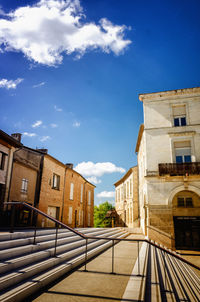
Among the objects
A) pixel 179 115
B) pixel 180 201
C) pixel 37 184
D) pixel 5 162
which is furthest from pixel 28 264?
pixel 179 115

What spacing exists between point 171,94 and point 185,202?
29.9 ft

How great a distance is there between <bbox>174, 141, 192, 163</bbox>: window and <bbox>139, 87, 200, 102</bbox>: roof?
166 inches

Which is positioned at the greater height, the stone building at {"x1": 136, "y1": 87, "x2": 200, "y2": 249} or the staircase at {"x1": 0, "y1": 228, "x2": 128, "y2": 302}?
the stone building at {"x1": 136, "y1": 87, "x2": 200, "y2": 249}

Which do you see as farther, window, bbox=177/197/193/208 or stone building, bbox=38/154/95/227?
stone building, bbox=38/154/95/227

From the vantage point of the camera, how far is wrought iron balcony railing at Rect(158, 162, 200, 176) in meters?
14.8

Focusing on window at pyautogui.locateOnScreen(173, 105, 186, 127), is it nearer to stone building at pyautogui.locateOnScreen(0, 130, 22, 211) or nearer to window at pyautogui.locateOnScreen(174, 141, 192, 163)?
window at pyautogui.locateOnScreen(174, 141, 192, 163)

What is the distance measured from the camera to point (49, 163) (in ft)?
56.5

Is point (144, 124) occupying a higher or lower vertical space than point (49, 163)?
higher

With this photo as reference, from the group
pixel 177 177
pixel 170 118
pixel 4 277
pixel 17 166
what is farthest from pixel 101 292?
pixel 170 118

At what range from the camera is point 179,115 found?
16734mm

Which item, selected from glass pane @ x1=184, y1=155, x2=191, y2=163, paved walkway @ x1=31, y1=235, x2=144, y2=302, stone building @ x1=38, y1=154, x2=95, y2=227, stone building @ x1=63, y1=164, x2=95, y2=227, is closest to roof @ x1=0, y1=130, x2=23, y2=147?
stone building @ x1=38, y1=154, x2=95, y2=227

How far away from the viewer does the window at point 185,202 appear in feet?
50.8

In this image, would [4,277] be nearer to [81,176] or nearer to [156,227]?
[156,227]

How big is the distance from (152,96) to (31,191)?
12.9 meters
